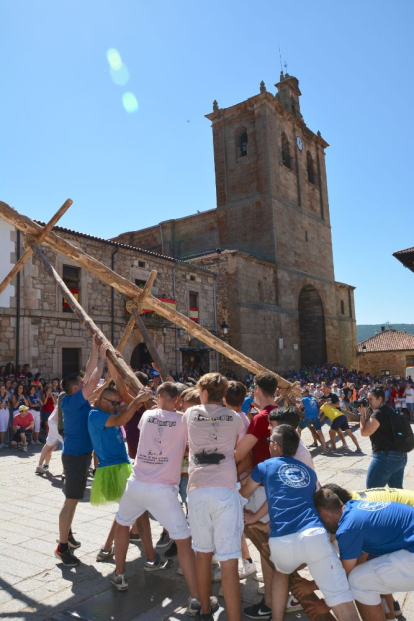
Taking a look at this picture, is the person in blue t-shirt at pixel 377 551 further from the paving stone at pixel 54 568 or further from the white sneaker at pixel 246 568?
the white sneaker at pixel 246 568

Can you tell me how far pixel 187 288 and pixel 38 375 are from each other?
9090 mm

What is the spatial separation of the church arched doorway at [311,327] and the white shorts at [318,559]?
3135 cm

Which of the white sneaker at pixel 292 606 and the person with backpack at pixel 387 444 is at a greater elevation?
the person with backpack at pixel 387 444

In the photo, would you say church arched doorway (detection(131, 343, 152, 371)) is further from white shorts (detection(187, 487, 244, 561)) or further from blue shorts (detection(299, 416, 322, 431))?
white shorts (detection(187, 487, 244, 561))

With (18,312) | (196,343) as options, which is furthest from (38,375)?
(196,343)

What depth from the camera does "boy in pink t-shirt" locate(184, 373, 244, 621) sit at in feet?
10.0

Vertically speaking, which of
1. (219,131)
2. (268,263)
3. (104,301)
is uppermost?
(219,131)

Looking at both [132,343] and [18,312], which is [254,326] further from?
[18,312]

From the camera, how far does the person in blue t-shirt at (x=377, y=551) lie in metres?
2.64

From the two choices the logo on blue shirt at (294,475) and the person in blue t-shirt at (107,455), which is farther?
the person in blue t-shirt at (107,455)

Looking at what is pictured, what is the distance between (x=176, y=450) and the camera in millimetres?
3586

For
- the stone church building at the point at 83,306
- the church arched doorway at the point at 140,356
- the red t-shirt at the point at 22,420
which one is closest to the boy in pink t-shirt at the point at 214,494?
the red t-shirt at the point at 22,420

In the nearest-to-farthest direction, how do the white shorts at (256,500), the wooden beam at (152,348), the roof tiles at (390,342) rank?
the white shorts at (256,500) → the wooden beam at (152,348) → the roof tiles at (390,342)

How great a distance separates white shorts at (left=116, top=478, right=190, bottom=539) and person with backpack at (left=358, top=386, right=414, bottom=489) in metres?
2.21
